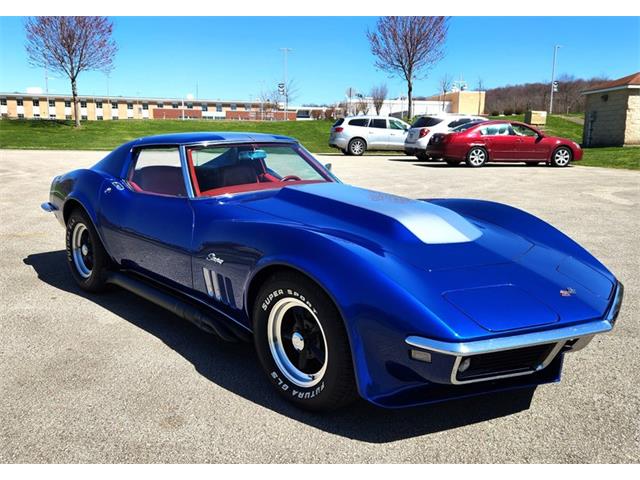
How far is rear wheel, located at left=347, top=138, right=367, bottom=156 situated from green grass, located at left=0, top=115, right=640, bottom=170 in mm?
3358

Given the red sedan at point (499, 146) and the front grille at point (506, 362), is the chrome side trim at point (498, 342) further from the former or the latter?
the red sedan at point (499, 146)

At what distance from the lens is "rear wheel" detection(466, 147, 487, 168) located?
1633cm

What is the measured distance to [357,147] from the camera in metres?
21.8

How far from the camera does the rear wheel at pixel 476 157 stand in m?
16.3

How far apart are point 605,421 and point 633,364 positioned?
80cm

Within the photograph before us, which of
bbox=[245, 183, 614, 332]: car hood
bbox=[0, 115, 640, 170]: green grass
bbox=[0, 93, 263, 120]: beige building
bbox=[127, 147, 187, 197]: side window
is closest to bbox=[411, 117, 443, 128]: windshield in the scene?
bbox=[0, 115, 640, 170]: green grass

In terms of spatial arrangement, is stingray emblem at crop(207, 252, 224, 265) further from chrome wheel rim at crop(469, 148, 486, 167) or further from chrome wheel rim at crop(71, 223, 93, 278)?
chrome wheel rim at crop(469, 148, 486, 167)

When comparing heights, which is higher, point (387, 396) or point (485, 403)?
point (387, 396)

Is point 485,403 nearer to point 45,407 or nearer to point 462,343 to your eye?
point 462,343

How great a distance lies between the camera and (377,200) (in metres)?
3.31

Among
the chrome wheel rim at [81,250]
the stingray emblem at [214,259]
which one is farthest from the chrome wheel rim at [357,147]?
the stingray emblem at [214,259]

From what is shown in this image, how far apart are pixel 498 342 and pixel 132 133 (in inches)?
1346

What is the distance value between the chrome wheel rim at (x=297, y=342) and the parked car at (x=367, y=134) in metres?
19.3
